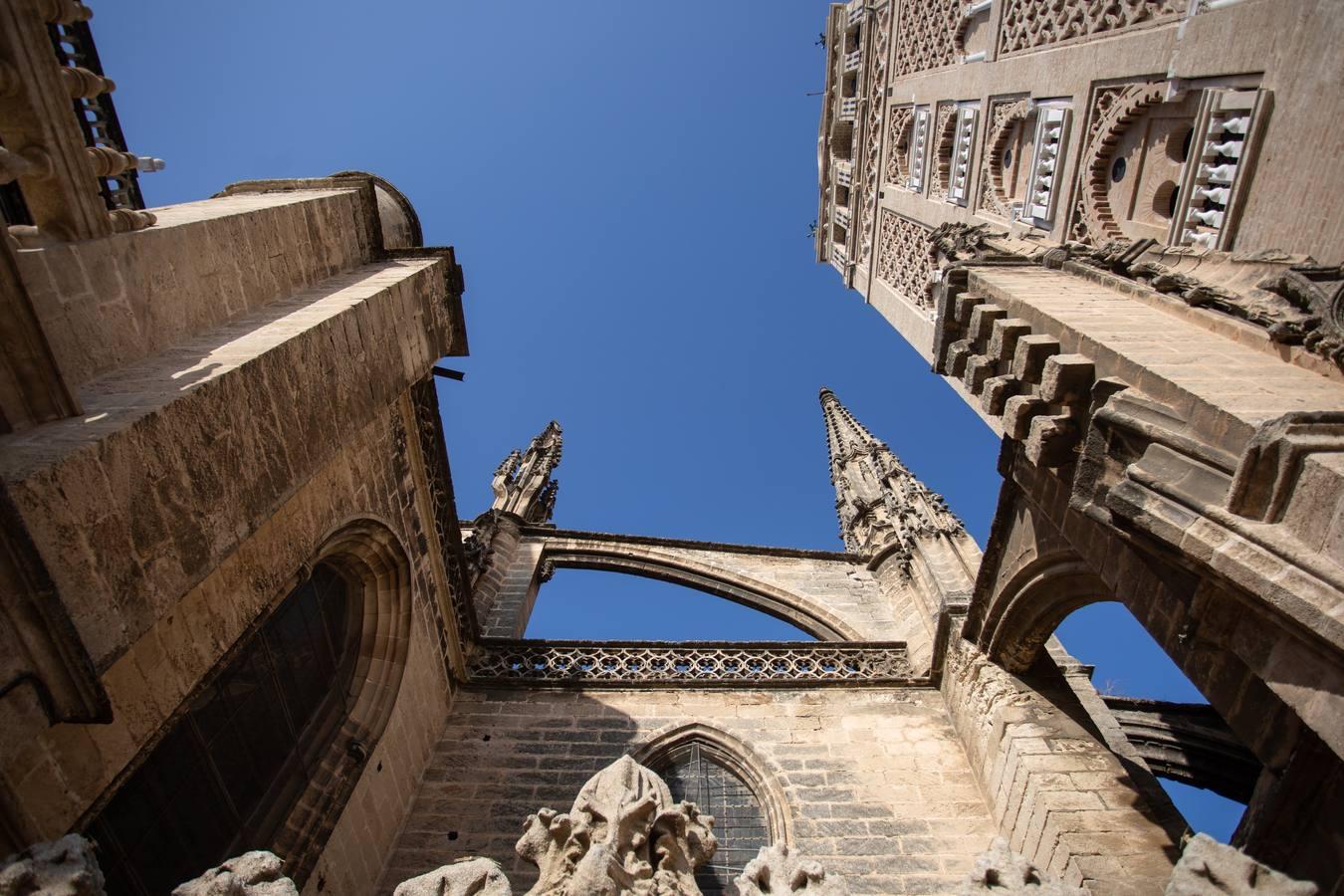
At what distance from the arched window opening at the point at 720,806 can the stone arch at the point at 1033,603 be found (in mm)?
2564

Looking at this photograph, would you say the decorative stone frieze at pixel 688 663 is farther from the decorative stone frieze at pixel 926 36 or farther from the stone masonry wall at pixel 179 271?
the decorative stone frieze at pixel 926 36

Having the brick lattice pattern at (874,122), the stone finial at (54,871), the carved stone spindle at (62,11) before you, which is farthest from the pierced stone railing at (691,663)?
the brick lattice pattern at (874,122)

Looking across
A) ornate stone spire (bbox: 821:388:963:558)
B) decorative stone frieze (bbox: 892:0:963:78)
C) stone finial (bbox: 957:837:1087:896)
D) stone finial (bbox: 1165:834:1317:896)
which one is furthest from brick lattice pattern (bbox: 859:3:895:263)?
stone finial (bbox: 1165:834:1317:896)

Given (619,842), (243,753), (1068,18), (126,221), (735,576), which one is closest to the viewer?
(619,842)

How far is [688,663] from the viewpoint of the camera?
8805 mm

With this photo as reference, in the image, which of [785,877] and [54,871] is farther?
[785,877]

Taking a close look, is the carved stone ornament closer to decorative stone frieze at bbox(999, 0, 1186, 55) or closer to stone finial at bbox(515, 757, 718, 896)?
decorative stone frieze at bbox(999, 0, 1186, 55)

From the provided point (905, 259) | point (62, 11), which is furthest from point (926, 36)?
point (62, 11)

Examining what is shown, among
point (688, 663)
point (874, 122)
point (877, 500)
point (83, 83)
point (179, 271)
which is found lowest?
point (877, 500)

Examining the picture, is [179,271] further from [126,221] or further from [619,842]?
[619,842]

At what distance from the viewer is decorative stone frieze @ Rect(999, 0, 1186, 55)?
576 centimetres

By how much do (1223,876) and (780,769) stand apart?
17.4 feet

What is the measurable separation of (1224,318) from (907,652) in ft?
18.3

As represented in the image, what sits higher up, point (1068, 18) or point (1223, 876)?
point (1068, 18)
